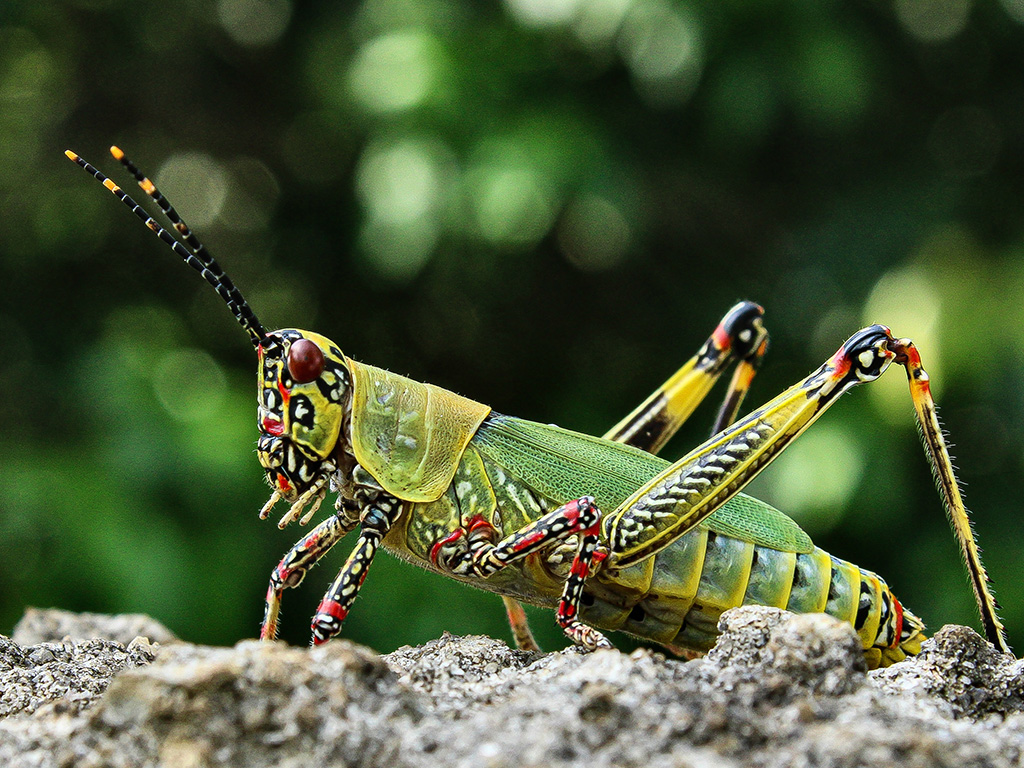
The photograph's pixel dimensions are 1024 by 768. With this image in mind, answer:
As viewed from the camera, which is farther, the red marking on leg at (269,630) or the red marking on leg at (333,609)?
the red marking on leg at (269,630)

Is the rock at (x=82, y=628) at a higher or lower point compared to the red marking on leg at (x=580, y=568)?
lower

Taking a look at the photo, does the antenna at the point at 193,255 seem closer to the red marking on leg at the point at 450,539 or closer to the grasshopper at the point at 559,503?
Result: the grasshopper at the point at 559,503

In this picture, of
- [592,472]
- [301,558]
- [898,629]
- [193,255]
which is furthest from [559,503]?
[193,255]

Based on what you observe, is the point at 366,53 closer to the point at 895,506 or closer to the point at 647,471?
the point at 647,471

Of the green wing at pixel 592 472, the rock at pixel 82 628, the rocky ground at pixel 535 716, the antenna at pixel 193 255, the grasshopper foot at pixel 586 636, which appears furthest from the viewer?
the rock at pixel 82 628

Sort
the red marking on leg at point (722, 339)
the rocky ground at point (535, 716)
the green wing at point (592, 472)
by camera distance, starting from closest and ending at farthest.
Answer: the rocky ground at point (535, 716)
the green wing at point (592, 472)
the red marking on leg at point (722, 339)

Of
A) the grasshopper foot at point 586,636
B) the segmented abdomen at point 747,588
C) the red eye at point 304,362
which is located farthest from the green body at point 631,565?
the red eye at point 304,362

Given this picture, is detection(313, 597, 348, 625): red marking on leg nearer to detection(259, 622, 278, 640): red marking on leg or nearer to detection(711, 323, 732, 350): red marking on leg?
detection(259, 622, 278, 640): red marking on leg

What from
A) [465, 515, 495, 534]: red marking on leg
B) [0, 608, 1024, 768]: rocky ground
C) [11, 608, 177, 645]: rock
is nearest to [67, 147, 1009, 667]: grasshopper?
[465, 515, 495, 534]: red marking on leg

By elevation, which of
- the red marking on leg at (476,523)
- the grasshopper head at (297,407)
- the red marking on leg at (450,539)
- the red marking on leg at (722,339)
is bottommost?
the red marking on leg at (450,539)

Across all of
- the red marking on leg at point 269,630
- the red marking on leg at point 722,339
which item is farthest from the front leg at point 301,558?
the red marking on leg at point 722,339
